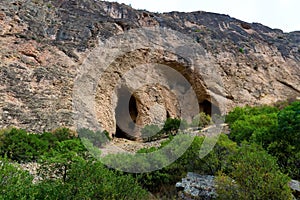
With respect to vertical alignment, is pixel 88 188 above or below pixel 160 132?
above

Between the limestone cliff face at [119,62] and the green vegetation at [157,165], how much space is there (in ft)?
8.72

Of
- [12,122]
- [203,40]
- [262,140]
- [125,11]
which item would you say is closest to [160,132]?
[262,140]

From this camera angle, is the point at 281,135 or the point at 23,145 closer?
the point at 23,145

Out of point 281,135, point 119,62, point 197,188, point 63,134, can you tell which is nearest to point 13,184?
point 197,188

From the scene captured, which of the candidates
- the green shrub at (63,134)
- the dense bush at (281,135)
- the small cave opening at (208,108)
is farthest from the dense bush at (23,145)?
the small cave opening at (208,108)

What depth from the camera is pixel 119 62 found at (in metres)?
19.6

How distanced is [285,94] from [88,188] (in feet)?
80.3

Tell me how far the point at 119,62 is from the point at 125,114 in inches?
189

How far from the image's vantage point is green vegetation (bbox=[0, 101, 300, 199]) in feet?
18.6

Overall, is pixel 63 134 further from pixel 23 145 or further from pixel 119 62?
pixel 119 62

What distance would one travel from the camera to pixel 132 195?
6.37 m

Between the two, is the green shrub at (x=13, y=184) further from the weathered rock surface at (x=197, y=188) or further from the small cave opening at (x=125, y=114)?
the small cave opening at (x=125, y=114)

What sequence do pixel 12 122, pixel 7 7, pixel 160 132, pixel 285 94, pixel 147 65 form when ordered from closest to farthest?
1. pixel 12 122
2. pixel 7 7
3. pixel 160 132
4. pixel 147 65
5. pixel 285 94

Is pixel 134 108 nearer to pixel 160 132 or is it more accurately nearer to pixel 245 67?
pixel 160 132
